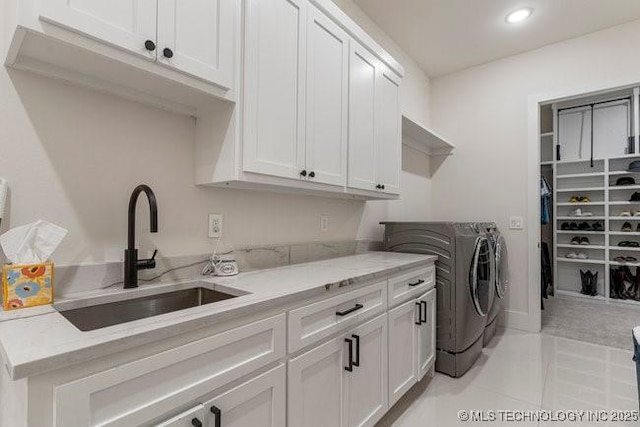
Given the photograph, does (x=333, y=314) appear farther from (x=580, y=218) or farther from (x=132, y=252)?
(x=580, y=218)

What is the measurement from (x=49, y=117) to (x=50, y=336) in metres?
0.80

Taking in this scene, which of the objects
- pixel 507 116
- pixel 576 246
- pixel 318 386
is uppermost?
pixel 507 116

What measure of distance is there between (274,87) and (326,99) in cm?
39

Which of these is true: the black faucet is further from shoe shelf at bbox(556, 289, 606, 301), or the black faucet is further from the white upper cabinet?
shoe shelf at bbox(556, 289, 606, 301)

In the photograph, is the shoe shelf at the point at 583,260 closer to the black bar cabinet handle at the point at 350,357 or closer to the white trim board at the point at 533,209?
the white trim board at the point at 533,209

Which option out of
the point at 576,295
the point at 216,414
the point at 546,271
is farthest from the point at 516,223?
the point at 216,414

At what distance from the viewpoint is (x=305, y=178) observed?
5.47 ft

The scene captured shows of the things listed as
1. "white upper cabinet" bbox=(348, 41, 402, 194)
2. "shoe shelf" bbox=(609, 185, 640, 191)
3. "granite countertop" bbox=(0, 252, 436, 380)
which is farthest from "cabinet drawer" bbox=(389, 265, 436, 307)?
"shoe shelf" bbox=(609, 185, 640, 191)

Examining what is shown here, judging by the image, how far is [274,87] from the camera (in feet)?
4.94

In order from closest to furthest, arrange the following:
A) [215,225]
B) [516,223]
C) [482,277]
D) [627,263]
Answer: [215,225]
[482,277]
[516,223]
[627,263]

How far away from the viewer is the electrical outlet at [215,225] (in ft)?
5.30

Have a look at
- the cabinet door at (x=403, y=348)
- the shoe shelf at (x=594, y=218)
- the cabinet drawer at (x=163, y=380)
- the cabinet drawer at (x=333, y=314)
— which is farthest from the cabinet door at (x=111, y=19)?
the shoe shelf at (x=594, y=218)

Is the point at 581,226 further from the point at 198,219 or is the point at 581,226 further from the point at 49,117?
the point at 49,117

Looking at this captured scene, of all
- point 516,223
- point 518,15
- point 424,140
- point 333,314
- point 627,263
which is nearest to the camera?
point 333,314
